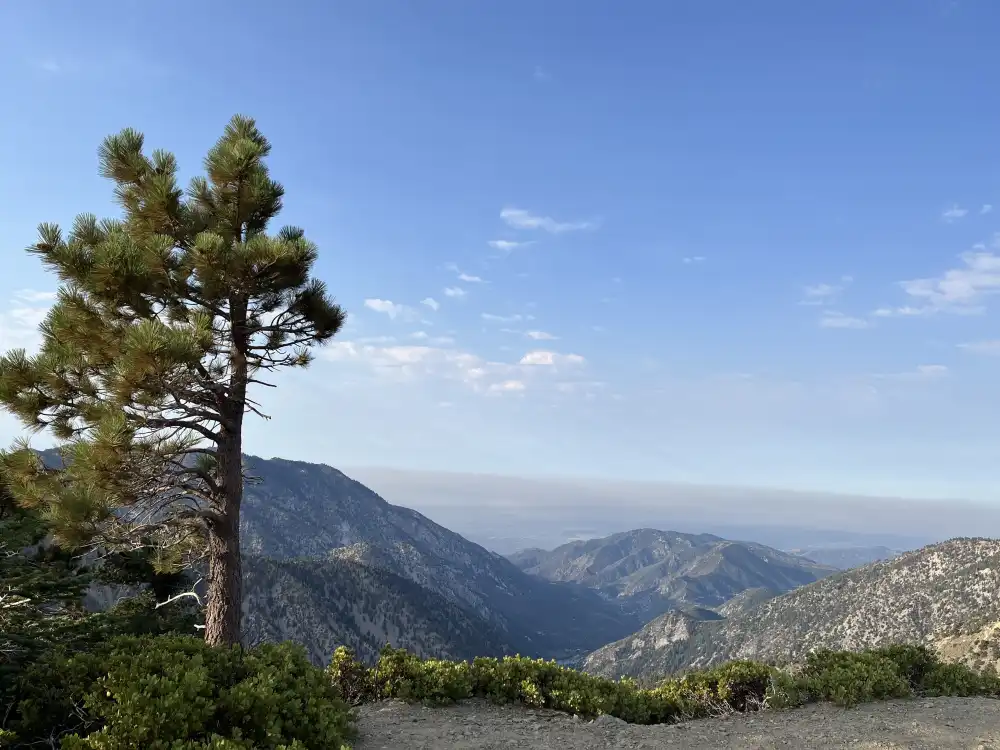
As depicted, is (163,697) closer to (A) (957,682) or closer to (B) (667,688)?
(B) (667,688)

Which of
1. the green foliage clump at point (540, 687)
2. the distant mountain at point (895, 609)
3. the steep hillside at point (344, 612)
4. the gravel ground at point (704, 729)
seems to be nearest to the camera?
the gravel ground at point (704, 729)

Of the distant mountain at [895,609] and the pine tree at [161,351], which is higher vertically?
the pine tree at [161,351]

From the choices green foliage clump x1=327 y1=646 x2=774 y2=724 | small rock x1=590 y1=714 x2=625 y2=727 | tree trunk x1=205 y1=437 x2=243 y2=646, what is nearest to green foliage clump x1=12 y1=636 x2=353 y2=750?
green foliage clump x1=327 y1=646 x2=774 y2=724

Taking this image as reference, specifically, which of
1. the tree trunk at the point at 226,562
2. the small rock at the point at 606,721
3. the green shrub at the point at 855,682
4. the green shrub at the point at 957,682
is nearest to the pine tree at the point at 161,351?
the tree trunk at the point at 226,562

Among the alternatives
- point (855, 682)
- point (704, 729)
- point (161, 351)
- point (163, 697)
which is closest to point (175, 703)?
point (163, 697)

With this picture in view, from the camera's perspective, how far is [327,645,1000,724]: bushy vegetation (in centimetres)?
1075

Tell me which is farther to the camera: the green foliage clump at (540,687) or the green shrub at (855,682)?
the green foliage clump at (540,687)

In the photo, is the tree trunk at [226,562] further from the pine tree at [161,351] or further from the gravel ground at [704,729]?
the gravel ground at [704,729]

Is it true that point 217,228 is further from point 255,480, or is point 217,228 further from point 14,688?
point 14,688

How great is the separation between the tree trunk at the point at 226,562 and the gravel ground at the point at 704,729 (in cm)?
330

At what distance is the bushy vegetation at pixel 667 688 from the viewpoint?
10.8 m

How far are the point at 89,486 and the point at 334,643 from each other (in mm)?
143932

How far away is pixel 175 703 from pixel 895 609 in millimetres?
161260

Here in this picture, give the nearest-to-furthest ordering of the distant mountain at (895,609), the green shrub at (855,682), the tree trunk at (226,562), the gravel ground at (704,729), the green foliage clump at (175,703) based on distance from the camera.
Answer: the green foliage clump at (175,703) < the gravel ground at (704,729) < the green shrub at (855,682) < the tree trunk at (226,562) < the distant mountain at (895,609)
